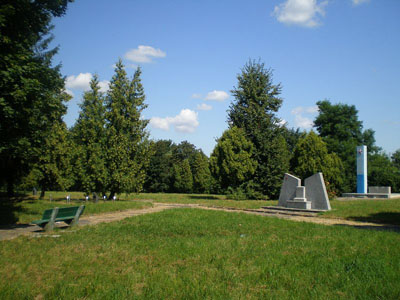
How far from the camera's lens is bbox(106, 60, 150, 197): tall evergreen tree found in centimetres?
2311

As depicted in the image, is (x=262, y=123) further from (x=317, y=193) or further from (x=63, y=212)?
(x=63, y=212)

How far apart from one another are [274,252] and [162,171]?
54720 mm

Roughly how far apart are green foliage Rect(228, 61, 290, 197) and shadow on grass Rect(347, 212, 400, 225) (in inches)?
578

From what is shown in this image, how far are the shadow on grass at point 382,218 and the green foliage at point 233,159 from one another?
14086 mm

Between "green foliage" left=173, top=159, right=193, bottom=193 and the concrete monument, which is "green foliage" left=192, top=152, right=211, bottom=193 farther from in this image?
the concrete monument

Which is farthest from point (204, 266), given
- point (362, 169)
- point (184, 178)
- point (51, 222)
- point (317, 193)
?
point (184, 178)

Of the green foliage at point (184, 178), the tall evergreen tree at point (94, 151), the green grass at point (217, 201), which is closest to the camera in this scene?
the green grass at point (217, 201)

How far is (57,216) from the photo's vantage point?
1013 centimetres

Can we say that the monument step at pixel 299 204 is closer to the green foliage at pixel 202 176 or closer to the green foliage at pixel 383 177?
the green foliage at pixel 202 176

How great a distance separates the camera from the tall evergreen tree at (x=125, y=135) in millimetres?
23109

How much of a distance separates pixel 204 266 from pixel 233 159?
71.4 ft

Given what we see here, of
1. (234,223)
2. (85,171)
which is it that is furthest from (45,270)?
(85,171)

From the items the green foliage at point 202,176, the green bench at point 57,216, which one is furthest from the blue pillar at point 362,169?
the green bench at point 57,216

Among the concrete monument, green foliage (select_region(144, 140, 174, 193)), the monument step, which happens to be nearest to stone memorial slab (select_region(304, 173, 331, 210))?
the concrete monument
